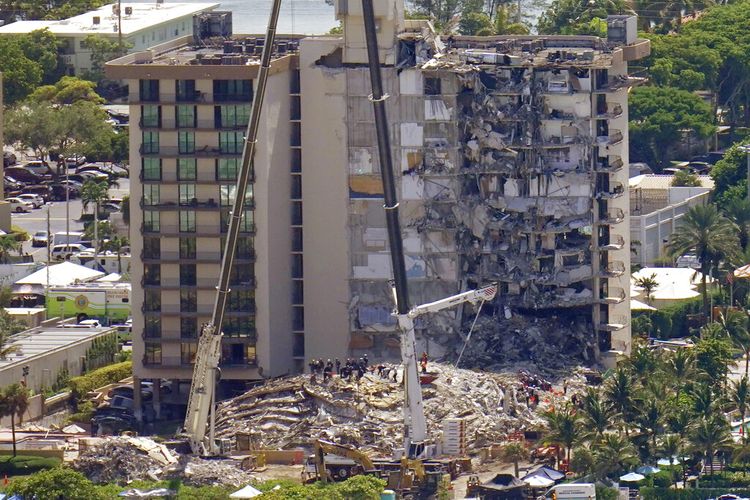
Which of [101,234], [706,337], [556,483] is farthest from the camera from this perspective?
[101,234]

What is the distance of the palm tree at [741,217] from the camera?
172625 millimetres

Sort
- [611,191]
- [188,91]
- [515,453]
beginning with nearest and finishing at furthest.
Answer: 1. [515,453]
2. [188,91]
3. [611,191]

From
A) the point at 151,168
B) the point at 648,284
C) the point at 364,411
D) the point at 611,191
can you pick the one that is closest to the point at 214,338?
the point at 364,411

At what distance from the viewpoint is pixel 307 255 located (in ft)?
498

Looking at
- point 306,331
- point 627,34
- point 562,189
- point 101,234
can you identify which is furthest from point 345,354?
point 101,234

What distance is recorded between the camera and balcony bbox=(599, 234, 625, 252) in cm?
15400

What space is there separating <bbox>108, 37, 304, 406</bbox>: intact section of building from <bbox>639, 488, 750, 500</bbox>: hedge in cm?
2636

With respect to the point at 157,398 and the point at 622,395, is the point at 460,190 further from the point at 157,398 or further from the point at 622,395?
the point at 622,395

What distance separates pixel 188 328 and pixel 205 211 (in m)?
5.38

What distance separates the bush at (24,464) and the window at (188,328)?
47.3 ft

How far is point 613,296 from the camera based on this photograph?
15562cm

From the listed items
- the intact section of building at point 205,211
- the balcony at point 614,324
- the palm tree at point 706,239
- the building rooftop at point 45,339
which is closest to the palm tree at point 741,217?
the palm tree at point 706,239

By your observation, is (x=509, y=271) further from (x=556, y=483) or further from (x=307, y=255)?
(x=556, y=483)

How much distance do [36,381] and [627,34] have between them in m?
32.8
